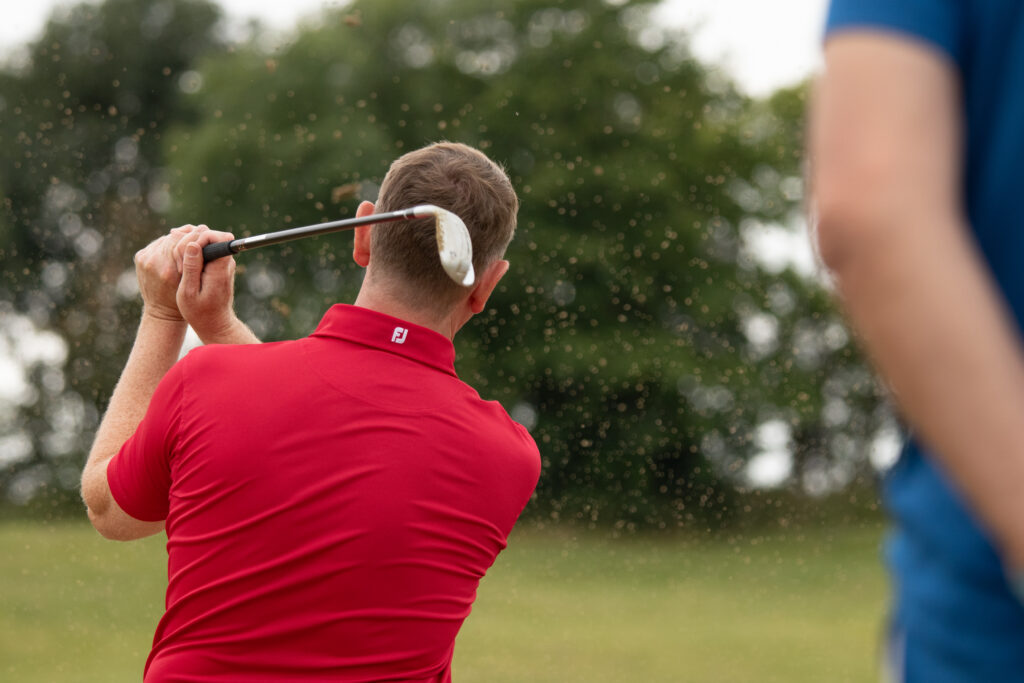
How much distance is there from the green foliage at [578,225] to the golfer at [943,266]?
1034 centimetres

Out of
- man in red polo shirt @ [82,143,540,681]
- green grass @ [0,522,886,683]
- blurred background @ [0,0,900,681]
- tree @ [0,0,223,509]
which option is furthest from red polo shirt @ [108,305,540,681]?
tree @ [0,0,223,509]

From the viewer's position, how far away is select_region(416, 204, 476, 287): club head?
1311 millimetres

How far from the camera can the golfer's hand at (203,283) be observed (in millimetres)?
1520

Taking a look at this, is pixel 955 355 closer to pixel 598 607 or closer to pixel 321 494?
pixel 321 494

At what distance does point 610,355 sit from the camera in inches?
468

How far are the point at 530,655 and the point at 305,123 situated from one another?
7386 millimetres

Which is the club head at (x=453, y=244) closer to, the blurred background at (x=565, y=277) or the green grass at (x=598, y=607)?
the green grass at (x=598, y=607)

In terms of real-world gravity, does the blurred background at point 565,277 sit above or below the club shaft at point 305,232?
below

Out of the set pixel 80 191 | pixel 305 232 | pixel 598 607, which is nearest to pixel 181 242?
pixel 305 232

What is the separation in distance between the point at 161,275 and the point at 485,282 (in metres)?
0.47

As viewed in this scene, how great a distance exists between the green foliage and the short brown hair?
9431 mm

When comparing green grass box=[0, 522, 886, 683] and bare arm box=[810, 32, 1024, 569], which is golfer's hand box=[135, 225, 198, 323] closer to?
bare arm box=[810, 32, 1024, 569]

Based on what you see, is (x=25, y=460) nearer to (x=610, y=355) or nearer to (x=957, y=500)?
(x=610, y=355)

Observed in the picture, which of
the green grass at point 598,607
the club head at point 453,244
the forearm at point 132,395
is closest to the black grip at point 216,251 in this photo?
the forearm at point 132,395
